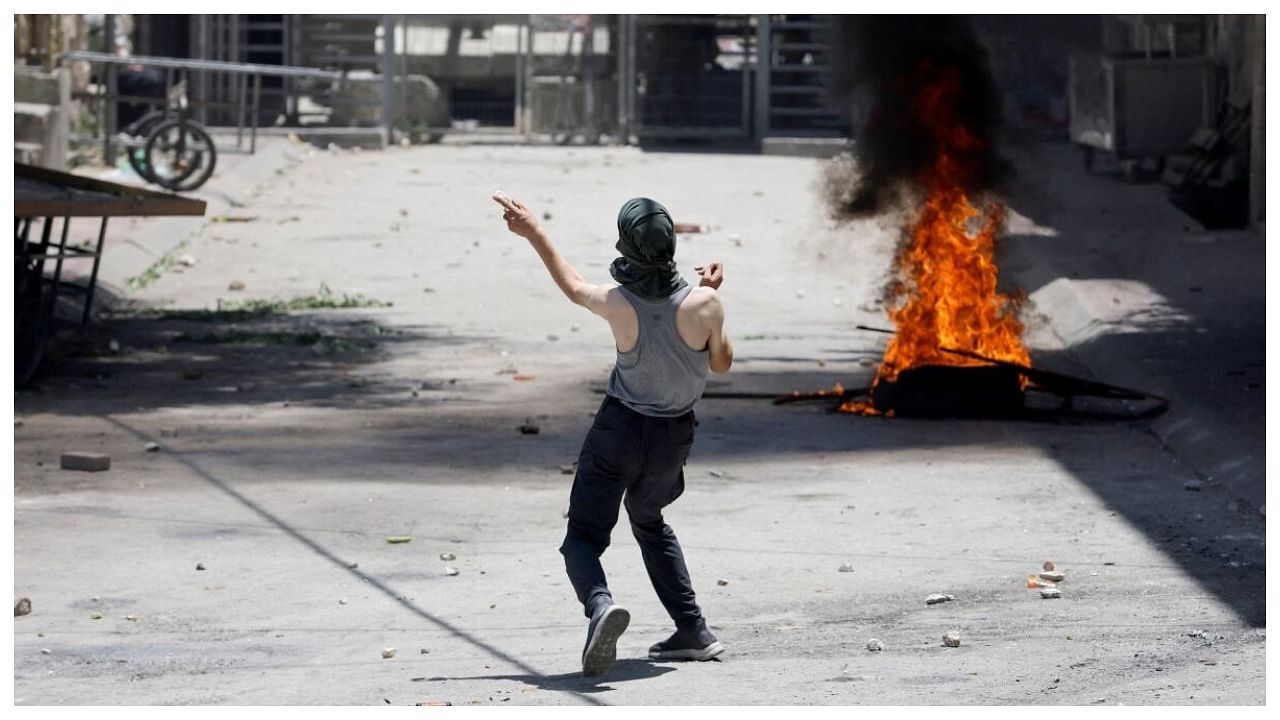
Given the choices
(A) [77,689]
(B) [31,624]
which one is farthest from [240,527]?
(A) [77,689]

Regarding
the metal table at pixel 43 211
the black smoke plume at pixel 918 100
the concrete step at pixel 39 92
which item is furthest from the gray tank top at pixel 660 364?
the concrete step at pixel 39 92

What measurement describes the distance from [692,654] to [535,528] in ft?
7.95

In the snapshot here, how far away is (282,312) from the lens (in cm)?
1642

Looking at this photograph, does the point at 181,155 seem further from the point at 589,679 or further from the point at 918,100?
the point at 589,679

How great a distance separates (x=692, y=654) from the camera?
650 centimetres

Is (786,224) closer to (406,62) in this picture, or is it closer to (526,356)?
(526,356)

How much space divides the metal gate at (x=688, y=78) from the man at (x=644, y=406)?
2854cm

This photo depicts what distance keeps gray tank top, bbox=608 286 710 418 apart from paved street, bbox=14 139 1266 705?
2.63ft

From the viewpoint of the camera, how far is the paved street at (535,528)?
6375mm

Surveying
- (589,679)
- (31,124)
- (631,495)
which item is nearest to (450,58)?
(31,124)

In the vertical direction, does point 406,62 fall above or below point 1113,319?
above

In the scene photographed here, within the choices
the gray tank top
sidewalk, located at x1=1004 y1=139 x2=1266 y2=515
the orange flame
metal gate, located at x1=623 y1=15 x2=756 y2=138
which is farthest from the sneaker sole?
metal gate, located at x1=623 y1=15 x2=756 y2=138

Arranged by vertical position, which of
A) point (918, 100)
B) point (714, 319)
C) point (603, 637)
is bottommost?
point (603, 637)

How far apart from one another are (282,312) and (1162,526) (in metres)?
9.20
